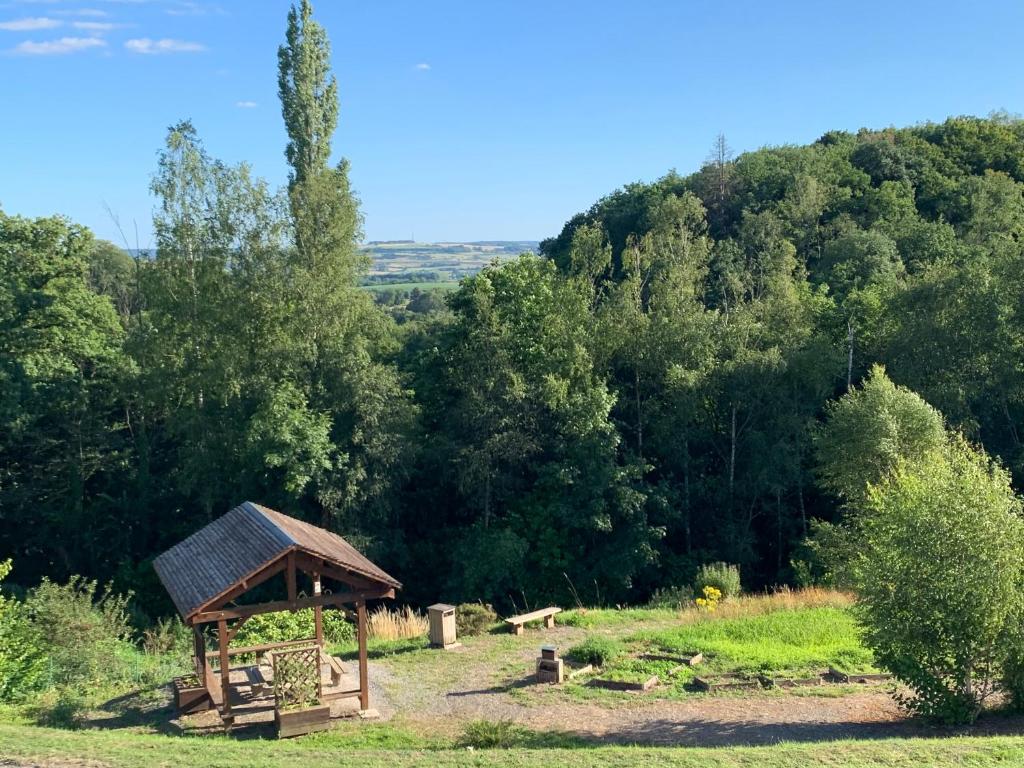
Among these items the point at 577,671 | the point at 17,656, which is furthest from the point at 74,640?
the point at 577,671

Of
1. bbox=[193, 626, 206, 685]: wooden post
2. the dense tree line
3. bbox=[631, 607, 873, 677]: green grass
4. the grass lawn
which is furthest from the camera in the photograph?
the dense tree line

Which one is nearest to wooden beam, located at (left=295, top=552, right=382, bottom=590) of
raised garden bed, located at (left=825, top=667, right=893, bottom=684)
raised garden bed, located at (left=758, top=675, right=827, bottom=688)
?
raised garden bed, located at (left=758, top=675, right=827, bottom=688)

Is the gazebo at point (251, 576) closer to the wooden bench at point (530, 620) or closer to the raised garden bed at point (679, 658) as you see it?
the wooden bench at point (530, 620)

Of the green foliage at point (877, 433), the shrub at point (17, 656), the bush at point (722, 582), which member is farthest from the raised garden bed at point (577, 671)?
the green foliage at point (877, 433)

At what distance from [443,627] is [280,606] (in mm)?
5211

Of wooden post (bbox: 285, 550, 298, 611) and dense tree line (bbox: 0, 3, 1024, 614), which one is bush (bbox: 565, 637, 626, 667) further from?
dense tree line (bbox: 0, 3, 1024, 614)

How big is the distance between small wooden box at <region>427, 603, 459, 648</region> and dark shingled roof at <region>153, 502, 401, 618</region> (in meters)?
3.13

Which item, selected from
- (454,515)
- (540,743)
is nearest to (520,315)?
(454,515)

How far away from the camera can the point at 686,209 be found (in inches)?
1226

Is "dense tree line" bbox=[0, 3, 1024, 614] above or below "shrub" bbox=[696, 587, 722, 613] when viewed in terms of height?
above

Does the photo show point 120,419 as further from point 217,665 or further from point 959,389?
point 959,389

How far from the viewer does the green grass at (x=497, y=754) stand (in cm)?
1000

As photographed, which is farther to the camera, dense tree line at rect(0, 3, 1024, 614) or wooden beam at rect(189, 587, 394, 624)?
dense tree line at rect(0, 3, 1024, 614)

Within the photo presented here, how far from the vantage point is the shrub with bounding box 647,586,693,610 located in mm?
21734
